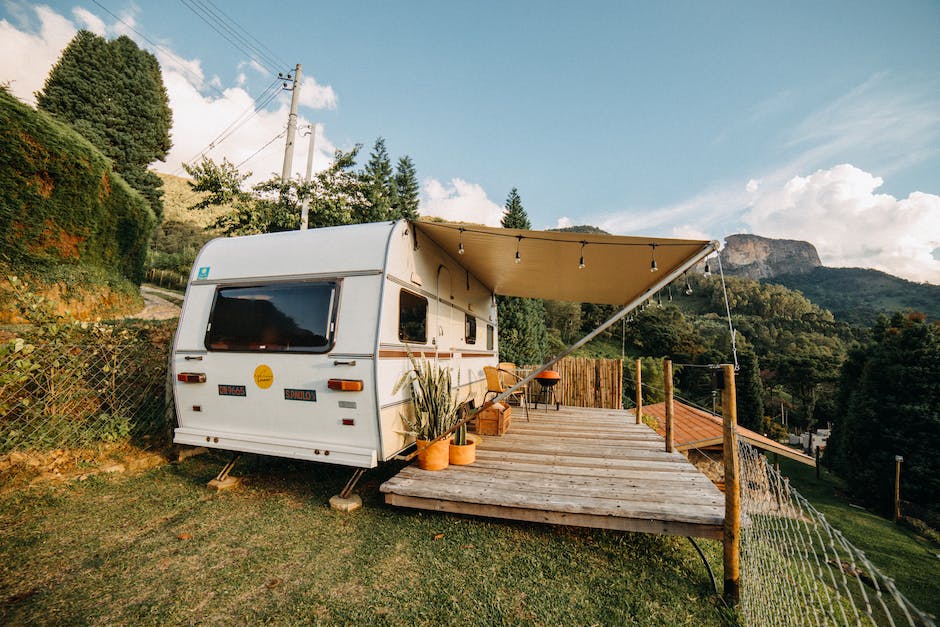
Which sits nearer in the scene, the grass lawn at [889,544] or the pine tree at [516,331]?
the grass lawn at [889,544]

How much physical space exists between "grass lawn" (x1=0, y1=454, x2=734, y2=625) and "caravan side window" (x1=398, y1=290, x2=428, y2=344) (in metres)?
1.79

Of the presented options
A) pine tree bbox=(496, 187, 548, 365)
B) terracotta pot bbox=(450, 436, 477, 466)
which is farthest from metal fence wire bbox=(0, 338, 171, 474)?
pine tree bbox=(496, 187, 548, 365)

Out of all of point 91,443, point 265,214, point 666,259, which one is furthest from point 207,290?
point 265,214

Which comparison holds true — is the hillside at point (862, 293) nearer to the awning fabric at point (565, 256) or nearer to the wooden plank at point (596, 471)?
the awning fabric at point (565, 256)

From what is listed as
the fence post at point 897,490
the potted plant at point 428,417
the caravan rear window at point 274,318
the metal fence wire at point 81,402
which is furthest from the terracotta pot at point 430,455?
the fence post at point 897,490

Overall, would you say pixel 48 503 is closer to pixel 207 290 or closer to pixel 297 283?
pixel 207 290

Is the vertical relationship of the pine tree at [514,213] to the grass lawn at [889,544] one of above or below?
above

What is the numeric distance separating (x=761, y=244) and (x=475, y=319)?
660 ft

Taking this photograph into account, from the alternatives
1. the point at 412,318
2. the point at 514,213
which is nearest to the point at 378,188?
the point at 514,213

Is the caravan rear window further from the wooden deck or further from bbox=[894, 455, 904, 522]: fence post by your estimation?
bbox=[894, 455, 904, 522]: fence post

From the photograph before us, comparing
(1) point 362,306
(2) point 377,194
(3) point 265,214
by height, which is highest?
(2) point 377,194

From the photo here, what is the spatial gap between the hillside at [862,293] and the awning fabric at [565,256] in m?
97.2

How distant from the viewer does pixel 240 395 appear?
3789 mm

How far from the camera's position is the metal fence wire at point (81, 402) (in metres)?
3.80
